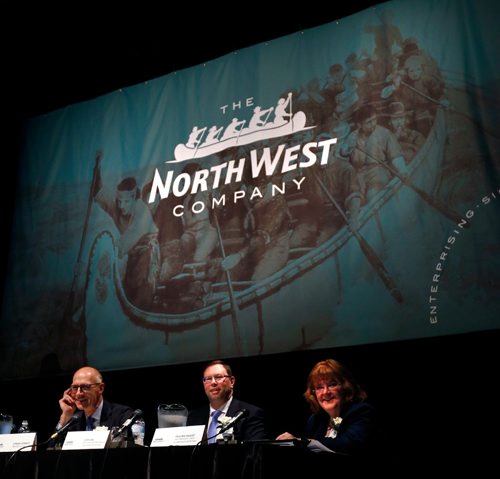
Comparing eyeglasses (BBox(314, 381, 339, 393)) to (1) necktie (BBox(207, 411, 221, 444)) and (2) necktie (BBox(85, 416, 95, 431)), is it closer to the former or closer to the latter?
(1) necktie (BBox(207, 411, 221, 444))

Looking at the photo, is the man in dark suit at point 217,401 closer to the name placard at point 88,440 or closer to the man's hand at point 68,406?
the man's hand at point 68,406

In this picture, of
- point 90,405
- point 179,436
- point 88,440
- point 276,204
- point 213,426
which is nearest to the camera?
point 179,436

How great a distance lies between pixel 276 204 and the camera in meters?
4.38

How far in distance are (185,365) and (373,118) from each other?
1.87 metres

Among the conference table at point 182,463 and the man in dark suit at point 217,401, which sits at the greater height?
the man in dark suit at point 217,401

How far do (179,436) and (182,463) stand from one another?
211 millimetres

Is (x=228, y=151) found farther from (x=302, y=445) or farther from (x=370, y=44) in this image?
(x=302, y=445)

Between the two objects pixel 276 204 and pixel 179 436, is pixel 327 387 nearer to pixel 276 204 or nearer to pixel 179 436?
pixel 179 436

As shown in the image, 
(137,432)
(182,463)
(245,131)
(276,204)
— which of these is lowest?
(182,463)

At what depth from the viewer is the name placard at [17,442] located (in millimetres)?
3340

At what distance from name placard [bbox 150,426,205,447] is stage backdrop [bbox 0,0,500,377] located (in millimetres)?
1198

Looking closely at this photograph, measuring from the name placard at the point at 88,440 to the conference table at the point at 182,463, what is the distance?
0.10m

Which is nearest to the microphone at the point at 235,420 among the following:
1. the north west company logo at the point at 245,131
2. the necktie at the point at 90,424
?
the necktie at the point at 90,424

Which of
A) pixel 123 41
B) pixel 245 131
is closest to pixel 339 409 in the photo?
pixel 245 131
